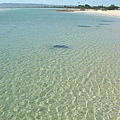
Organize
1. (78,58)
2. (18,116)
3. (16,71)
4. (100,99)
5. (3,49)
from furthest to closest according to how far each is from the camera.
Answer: (3,49), (78,58), (16,71), (100,99), (18,116)

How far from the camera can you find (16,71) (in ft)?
36.9

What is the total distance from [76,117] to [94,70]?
16.7ft

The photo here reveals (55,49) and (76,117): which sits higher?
(76,117)

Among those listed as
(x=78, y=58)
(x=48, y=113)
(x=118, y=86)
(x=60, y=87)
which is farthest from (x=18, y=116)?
(x=78, y=58)

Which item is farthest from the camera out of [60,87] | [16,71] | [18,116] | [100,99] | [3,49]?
[3,49]

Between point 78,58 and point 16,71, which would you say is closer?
point 16,71

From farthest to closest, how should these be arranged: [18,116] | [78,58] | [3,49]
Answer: [3,49]
[78,58]
[18,116]

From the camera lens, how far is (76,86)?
950cm

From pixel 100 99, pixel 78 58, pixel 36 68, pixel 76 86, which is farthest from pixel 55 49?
pixel 100 99

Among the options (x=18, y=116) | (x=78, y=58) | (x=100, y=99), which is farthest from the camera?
(x=78, y=58)

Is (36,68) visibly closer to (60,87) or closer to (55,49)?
(60,87)

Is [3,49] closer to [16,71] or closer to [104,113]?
[16,71]

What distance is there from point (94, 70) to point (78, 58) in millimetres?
2559

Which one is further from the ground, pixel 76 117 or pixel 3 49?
pixel 76 117
